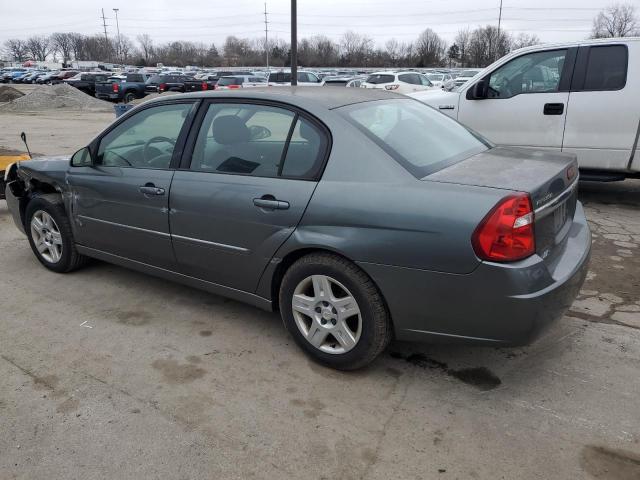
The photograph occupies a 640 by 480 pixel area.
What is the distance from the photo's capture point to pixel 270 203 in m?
3.02

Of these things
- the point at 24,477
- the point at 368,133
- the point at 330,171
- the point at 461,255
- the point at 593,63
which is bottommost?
the point at 24,477

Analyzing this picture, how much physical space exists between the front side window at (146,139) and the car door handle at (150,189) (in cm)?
16

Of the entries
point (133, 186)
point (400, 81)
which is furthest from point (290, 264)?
point (400, 81)

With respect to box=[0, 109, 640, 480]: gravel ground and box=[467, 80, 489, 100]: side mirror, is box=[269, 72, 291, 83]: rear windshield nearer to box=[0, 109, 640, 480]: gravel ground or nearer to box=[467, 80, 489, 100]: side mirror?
box=[467, 80, 489, 100]: side mirror

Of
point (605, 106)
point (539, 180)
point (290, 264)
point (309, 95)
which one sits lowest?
point (290, 264)

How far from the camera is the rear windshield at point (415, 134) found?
287 cm

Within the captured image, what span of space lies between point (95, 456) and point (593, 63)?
640 cm

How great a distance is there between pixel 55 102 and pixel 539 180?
31.4 meters

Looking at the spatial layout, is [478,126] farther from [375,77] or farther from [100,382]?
[375,77]

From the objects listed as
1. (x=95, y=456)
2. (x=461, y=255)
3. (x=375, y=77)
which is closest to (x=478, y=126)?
(x=461, y=255)

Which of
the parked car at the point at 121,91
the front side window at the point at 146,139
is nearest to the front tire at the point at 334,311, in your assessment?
the front side window at the point at 146,139

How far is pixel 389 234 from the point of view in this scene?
8.61ft

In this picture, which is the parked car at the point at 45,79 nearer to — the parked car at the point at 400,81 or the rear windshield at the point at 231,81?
the rear windshield at the point at 231,81

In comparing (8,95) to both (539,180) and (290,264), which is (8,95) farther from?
(539,180)
